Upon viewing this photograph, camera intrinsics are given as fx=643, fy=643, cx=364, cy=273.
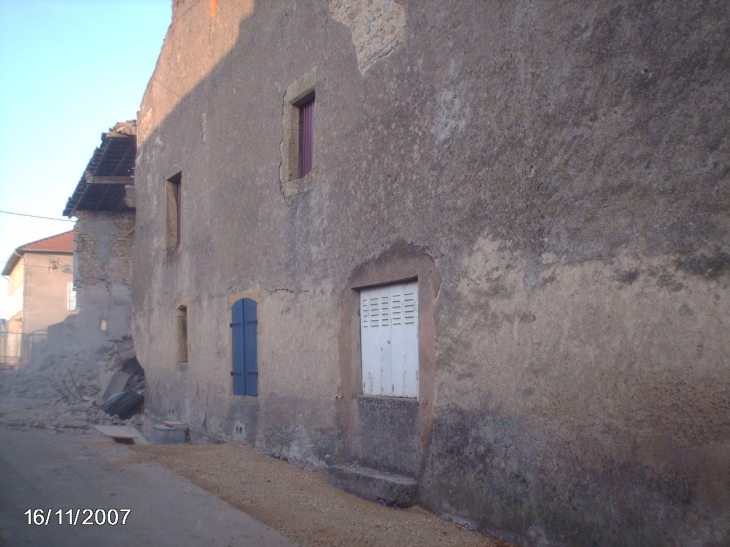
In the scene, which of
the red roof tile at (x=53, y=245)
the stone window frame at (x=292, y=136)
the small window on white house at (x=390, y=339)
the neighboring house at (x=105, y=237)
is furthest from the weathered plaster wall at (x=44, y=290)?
the small window on white house at (x=390, y=339)

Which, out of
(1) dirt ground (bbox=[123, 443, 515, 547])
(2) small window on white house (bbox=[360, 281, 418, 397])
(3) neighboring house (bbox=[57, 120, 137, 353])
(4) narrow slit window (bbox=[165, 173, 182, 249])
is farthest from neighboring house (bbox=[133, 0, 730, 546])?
(3) neighboring house (bbox=[57, 120, 137, 353])

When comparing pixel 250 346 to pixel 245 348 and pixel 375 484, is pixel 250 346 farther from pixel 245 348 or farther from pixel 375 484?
pixel 375 484

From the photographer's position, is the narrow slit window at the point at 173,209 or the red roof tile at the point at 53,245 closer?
the narrow slit window at the point at 173,209

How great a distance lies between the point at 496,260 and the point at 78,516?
Answer: 12.2 feet

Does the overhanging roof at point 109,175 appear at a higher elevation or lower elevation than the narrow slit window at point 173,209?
higher

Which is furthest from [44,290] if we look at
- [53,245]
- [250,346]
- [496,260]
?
[496,260]

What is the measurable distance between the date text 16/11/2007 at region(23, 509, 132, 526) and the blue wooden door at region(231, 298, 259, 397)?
11.7 feet

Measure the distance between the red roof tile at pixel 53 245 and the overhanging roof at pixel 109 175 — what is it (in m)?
13.1

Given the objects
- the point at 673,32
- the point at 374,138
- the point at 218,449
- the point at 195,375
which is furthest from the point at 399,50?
the point at 195,375

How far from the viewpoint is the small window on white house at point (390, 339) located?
5.90 metres

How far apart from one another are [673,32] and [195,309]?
8.44m

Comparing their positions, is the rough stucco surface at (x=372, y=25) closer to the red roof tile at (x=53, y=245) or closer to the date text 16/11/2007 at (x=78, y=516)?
the date text 16/11/2007 at (x=78, y=516)

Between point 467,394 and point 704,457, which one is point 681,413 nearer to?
point 704,457

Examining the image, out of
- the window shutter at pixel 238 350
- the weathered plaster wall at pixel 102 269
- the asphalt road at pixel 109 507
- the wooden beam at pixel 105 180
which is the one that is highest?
the wooden beam at pixel 105 180
